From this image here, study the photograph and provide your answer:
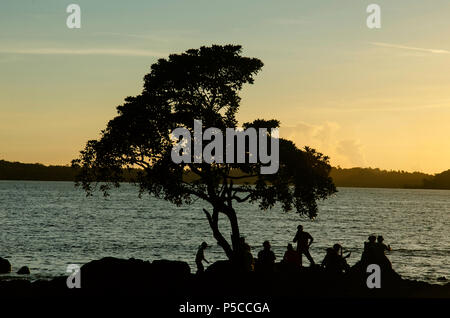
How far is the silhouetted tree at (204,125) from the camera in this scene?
3612cm

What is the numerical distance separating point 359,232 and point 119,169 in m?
78.3

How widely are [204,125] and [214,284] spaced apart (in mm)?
9171

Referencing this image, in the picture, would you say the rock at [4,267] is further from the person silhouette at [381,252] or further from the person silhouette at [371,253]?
the person silhouette at [381,252]

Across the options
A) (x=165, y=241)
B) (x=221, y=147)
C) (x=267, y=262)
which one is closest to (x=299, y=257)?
(x=267, y=262)

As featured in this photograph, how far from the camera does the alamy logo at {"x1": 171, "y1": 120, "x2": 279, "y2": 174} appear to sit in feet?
116

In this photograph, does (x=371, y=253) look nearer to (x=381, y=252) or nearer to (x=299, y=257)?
(x=381, y=252)

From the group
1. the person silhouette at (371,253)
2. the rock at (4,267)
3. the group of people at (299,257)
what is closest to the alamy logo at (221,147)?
the group of people at (299,257)

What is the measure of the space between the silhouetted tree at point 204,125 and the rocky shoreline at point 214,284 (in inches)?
167

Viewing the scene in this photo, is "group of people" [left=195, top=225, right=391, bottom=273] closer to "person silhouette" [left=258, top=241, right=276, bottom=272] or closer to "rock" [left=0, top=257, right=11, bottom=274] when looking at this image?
"person silhouette" [left=258, top=241, right=276, bottom=272]

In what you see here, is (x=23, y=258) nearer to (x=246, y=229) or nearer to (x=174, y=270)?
(x=174, y=270)

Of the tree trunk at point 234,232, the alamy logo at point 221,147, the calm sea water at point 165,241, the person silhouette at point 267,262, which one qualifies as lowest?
the calm sea water at point 165,241

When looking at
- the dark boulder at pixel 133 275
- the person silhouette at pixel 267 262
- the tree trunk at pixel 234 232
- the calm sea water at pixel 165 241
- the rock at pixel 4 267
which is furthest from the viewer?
the calm sea water at pixel 165 241

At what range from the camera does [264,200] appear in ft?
121
